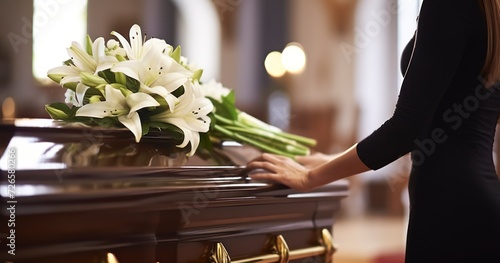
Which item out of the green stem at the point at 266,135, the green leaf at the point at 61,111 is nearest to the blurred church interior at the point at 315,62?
the green stem at the point at 266,135

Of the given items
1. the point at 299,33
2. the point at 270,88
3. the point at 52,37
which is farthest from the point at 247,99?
the point at 52,37

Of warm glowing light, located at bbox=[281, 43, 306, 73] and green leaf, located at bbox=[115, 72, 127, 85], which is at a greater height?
warm glowing light, located at bbox=[281, 43, 306, 73]

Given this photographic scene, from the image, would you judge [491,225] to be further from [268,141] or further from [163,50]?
[163,50]

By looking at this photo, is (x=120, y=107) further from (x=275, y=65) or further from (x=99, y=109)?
(x=275, y=65)

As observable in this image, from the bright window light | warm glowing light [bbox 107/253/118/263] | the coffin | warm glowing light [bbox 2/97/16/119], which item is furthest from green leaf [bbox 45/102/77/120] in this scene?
warm glowing light [bbox 2/97/16/119]

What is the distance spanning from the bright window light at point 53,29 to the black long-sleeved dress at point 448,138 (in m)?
7.34

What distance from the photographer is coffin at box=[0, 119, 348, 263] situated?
49.0 inches

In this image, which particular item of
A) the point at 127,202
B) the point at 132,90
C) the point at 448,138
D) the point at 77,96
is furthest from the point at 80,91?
the point at 448,138

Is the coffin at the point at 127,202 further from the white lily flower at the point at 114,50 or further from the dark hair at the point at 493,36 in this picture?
the dark hair at the point at 493,36

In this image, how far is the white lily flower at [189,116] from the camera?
175cm

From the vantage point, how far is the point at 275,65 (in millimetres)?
13719

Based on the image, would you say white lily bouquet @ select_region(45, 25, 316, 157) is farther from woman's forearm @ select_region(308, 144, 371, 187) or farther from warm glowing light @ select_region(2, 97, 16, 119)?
warm glowing light @ select_region(2, 97, 16, 119)

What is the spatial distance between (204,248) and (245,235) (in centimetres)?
18

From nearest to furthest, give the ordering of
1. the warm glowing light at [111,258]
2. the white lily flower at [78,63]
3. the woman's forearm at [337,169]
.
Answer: the warm glowing light at [111,258], the white lily flower at [78,63], the woman's forearm at [337,169]
